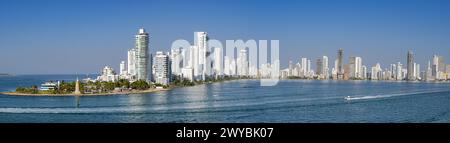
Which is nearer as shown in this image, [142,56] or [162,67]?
[142,56]

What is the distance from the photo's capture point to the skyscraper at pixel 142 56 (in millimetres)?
13870

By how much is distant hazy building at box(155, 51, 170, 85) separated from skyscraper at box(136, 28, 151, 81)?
1.46ft

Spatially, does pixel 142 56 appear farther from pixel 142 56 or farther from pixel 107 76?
pixel 107 76

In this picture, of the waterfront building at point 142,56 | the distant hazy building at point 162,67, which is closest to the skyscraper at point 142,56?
the waterfront building at point 142,56

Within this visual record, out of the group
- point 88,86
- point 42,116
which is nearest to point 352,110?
point 42,116

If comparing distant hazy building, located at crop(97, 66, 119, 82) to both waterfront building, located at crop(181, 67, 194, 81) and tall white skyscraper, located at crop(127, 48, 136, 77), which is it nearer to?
tall white skyscraper, located at crop(127, 48, 136, 77)

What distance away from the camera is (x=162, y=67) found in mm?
16031

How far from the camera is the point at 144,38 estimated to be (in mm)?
14141

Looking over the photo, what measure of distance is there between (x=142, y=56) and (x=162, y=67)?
64.7 inches

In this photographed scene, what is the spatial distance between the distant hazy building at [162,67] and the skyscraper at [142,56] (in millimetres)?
446

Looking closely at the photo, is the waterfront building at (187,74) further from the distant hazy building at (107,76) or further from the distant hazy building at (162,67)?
the distant hazy building at (107,76)

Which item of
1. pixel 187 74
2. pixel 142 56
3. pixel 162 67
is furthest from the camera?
pixel 162 67

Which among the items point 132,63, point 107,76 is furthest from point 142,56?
point 107,76
